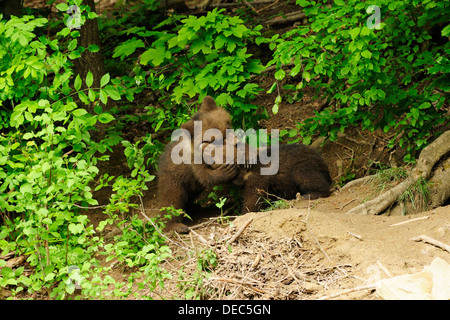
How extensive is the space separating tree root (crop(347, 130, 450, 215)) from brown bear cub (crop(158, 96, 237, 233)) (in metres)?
1.90

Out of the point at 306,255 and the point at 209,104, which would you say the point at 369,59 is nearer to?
the point at 209,104

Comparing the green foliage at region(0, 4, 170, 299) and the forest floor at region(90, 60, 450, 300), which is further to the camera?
the green foliage at region(0, 4, 170, 299)

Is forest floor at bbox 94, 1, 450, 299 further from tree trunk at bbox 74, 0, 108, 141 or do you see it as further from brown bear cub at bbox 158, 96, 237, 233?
tree trunk at bbox 74, 0, 108, 141

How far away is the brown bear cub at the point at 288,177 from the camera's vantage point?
7.09 meters

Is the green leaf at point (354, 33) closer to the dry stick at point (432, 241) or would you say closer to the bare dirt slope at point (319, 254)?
the bare dirt slope at point (319, 254)

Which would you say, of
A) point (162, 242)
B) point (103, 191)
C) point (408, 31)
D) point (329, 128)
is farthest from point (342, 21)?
point (103, 191)

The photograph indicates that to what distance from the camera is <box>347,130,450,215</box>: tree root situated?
611 cm

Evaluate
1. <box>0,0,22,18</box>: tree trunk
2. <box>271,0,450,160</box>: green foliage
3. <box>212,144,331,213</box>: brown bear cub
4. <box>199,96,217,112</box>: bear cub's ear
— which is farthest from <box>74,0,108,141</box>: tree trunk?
<box>271,0,450,160</box>: green foliage

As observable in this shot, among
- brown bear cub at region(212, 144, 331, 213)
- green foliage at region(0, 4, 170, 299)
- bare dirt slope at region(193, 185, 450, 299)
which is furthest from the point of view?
brown bear cub at region(212, 144, 331, 213)

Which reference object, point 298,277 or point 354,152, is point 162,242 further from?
point 354,152

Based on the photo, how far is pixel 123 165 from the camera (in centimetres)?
881

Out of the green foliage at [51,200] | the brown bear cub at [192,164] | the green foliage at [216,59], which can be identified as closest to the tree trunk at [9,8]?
the green foliage at [216,59]

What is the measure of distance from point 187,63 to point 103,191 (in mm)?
2496

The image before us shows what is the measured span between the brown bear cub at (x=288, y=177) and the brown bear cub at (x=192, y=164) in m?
0.36
